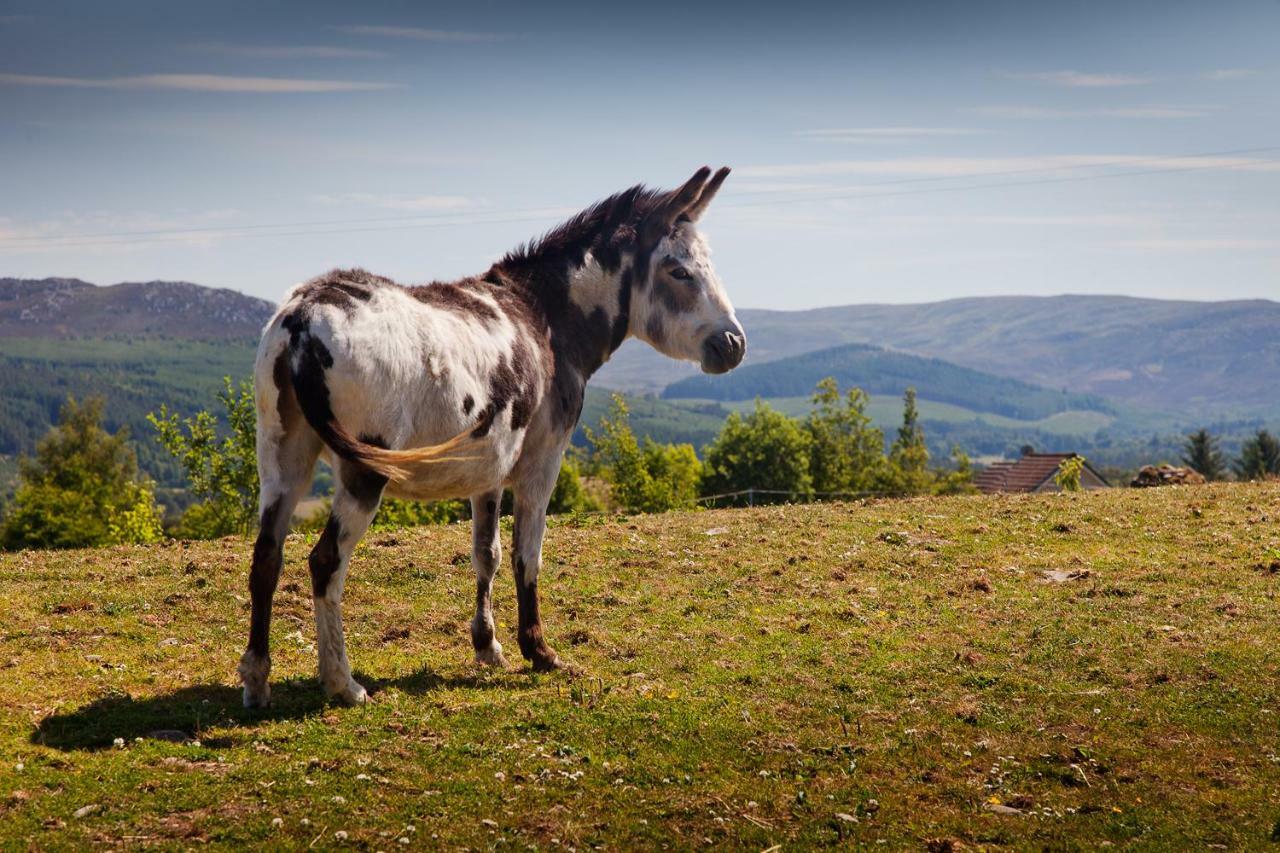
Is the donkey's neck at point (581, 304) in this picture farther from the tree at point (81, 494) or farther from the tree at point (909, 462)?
the tree at point (909, 462)

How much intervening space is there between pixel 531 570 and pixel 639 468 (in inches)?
2569

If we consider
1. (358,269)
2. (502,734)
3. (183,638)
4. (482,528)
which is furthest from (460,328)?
(183,638)

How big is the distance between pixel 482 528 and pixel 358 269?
3.07 m

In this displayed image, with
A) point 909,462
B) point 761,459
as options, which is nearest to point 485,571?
point 761,459

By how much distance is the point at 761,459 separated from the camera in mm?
91438

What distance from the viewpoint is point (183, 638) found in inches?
459

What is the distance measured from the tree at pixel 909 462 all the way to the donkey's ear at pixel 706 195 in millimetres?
91094

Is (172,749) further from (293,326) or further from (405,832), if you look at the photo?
(293,326)

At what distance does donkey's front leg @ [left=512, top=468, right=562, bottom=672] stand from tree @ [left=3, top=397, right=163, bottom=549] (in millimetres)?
26153

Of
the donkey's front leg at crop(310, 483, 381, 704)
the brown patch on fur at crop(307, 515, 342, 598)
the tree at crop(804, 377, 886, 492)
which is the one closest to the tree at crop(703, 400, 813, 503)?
the tree at crop(804, 377, 886, 492)

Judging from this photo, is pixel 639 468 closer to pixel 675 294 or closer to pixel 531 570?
pixel 675 294

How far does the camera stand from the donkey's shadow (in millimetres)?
8445

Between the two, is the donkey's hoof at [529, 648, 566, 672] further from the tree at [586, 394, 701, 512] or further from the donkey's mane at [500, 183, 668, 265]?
the tree at [586, 394, 701, 512]

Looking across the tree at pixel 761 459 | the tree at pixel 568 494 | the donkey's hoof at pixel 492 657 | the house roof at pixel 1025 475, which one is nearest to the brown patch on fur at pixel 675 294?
the donkey's hoof at pixel 492 657
